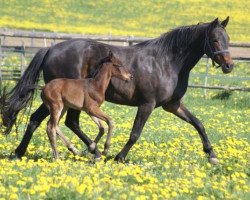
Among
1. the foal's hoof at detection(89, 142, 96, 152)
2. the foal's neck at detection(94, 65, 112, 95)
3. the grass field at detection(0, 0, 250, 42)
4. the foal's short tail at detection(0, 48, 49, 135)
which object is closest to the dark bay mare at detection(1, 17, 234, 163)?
the foal's short tail at detection(0, 48, 49, 135)

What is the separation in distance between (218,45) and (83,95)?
1.99m

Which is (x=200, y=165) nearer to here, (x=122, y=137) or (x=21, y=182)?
(x=122, y=137)

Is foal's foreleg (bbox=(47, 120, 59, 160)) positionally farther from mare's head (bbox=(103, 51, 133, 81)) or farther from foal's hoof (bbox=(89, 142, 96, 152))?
mare's head (bbox=(103, 51, 133, 81))

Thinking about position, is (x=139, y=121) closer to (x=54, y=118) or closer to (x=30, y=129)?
(x=54, y=118)

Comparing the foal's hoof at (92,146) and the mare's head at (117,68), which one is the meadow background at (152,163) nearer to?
the foal's hoof at (92,146)

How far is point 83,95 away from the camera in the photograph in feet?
27.3

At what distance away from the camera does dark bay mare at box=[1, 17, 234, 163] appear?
871cm

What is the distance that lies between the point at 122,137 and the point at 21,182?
4412 mm

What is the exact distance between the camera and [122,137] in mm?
10227

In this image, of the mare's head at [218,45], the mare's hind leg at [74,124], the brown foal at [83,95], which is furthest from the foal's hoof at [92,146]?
the mare's head at [218,45]

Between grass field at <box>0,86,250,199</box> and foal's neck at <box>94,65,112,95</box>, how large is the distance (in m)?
0.93

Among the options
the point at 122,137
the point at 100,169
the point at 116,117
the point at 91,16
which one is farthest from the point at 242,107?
the point at 91,16

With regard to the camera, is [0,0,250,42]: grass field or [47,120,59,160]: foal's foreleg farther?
[0,0,250,42]: grass field

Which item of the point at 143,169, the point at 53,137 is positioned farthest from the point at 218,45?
the point at 53,137
